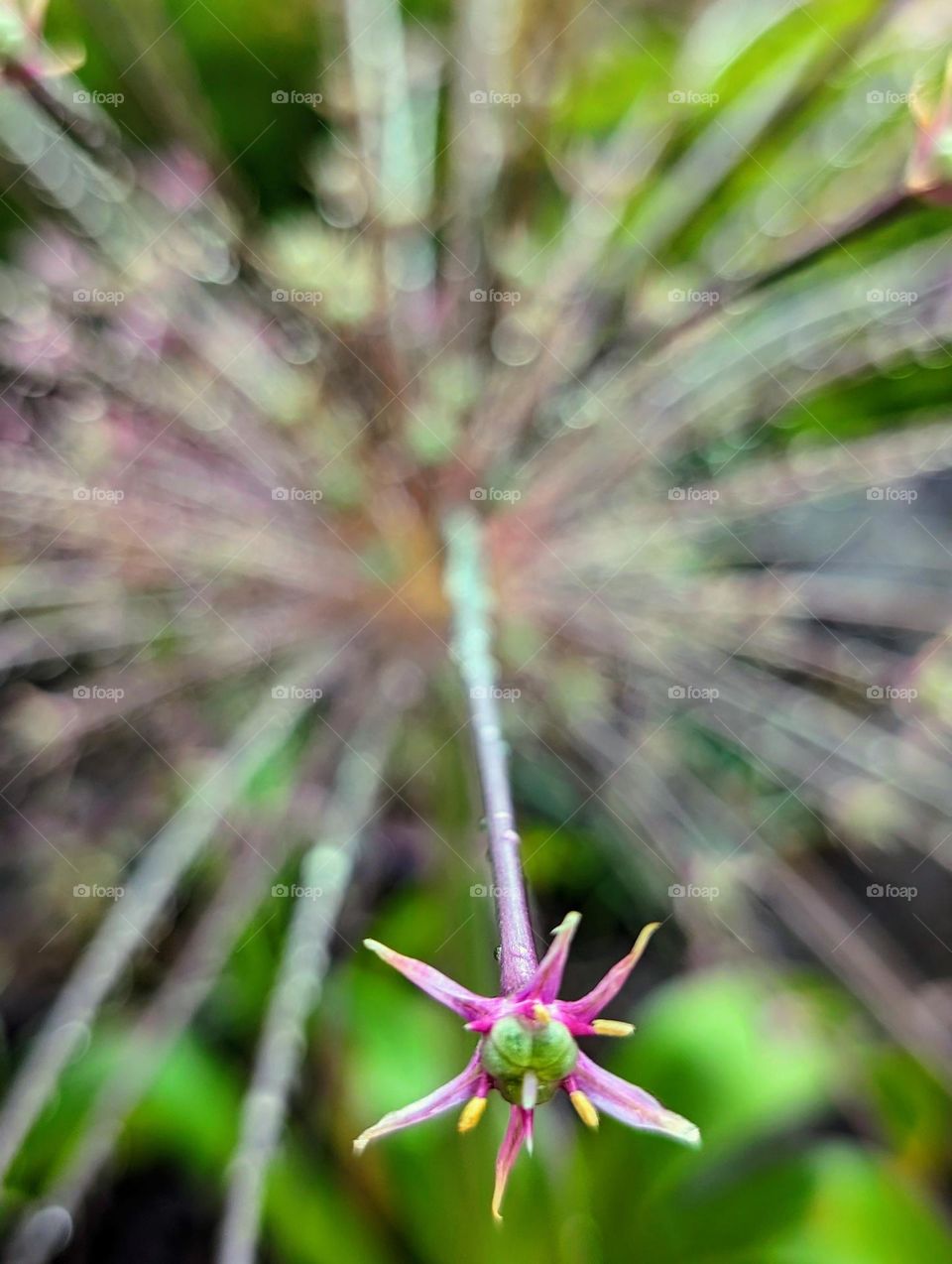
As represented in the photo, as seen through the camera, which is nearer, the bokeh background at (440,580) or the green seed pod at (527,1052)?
the green seed pod at (527,1052)

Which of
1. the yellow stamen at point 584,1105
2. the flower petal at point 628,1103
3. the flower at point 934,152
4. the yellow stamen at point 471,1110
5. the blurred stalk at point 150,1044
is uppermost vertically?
the flower at point 934,152

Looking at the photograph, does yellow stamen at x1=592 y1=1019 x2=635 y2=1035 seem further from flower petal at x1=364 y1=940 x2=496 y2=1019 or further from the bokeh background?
the bokeh background

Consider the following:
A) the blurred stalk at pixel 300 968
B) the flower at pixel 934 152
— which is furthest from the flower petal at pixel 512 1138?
the flower at pixel 934 152

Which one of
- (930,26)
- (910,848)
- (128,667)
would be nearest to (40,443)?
(128,667)

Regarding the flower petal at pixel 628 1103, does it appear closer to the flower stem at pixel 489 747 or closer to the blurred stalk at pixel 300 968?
the flower stem at pixel 489 747

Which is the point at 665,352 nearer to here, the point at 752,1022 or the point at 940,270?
the point at 940,270

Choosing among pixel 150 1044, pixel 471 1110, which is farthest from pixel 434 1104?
pixel 150 1044

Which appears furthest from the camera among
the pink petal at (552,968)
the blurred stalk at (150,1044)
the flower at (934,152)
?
the blurred stalk at (150,1044)

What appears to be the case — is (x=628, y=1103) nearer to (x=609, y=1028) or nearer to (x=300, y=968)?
(x=609, y=1028)

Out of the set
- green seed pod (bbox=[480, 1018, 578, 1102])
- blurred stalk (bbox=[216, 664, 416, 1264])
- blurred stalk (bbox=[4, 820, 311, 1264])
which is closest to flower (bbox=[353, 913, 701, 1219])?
green seed pod (bbox=[480, 1018, 578, 1102])
